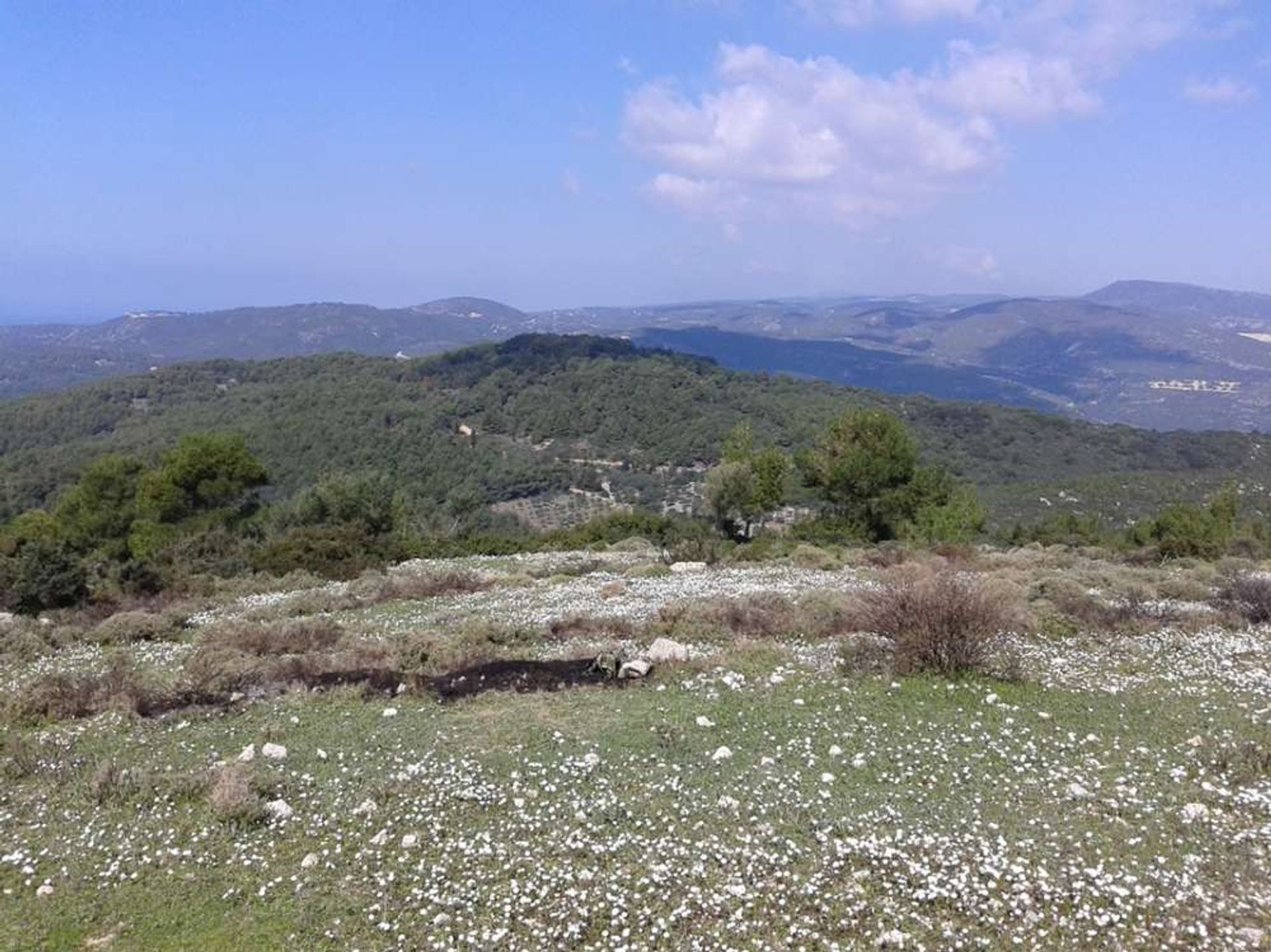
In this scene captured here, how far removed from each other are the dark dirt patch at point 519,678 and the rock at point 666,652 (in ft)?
3.92

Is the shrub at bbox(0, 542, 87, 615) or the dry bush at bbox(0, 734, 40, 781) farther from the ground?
the dry bush at bbox(0, 734, 40, 781)

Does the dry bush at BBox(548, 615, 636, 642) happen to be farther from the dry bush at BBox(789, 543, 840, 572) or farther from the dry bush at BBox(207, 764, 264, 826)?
the dry bush at BBox(789, 543, 840, 572)

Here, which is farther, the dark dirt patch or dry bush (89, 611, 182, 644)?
dry bush (89, 611, 182, 644)

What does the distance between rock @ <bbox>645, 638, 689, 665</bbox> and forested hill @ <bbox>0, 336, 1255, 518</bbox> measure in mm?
58922

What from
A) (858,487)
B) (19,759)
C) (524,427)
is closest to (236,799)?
(19,759)

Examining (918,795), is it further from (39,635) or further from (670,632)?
(39,635)

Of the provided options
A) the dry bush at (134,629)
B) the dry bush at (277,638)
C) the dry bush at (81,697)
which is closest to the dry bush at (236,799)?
the dry bush at (81,697)

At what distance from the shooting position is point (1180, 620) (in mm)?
18672

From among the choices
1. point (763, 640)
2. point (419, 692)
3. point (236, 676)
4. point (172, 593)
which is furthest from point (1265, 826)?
point (172, 593)

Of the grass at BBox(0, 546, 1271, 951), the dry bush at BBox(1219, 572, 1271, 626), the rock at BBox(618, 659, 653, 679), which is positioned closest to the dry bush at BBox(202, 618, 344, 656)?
the grass at BBox(0, 546, 1271, 951)

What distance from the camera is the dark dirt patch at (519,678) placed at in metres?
15.3

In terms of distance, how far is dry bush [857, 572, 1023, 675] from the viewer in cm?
1481

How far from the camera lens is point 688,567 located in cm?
2936

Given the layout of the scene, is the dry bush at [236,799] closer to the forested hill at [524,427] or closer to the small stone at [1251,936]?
the small stone at [1251,936]
